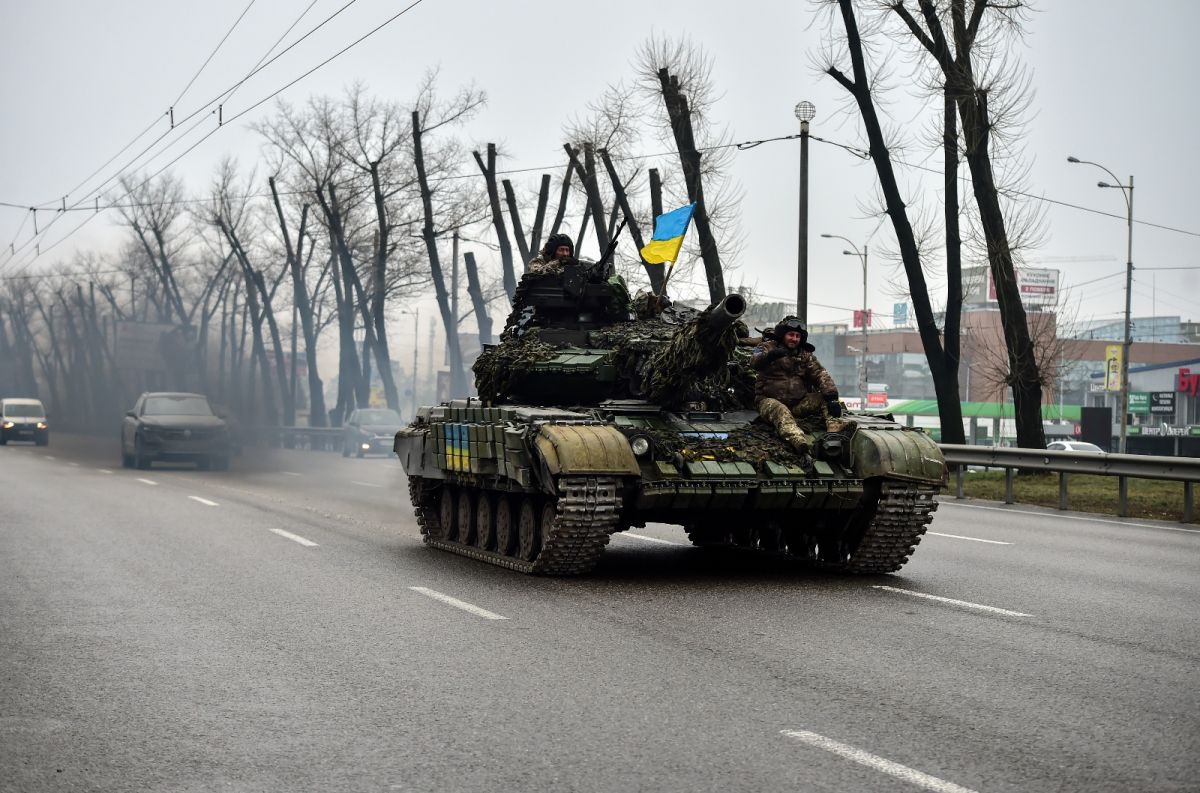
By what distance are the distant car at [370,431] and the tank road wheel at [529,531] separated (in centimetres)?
3396

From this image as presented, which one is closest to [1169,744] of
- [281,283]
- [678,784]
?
[678,784]

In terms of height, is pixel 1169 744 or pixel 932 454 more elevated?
pixel 932 454

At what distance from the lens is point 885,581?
11977 mm

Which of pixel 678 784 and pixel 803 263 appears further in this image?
pixel 803 263

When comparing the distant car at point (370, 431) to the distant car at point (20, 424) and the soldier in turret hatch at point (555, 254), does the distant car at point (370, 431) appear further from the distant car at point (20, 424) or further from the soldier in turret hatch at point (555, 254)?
the soldier in turret hatch at point (555, 254)

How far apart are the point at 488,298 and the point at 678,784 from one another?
57.8 metres

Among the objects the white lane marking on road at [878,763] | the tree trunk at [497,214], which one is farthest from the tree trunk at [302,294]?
the white lane marking on road at [878,763]

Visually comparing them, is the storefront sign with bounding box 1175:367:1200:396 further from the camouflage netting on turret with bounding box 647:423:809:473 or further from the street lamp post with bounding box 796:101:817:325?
the camouflage netting on turret with bounding box 647:423:809:473

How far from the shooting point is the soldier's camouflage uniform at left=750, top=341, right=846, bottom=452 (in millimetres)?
12938

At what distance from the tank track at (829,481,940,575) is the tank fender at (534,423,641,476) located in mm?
2022

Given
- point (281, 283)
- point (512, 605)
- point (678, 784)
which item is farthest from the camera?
point (281, 283)

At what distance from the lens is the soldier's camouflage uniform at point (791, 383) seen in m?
12.9

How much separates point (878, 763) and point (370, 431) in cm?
4265

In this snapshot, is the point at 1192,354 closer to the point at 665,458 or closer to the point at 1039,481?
the point at 1039,481
